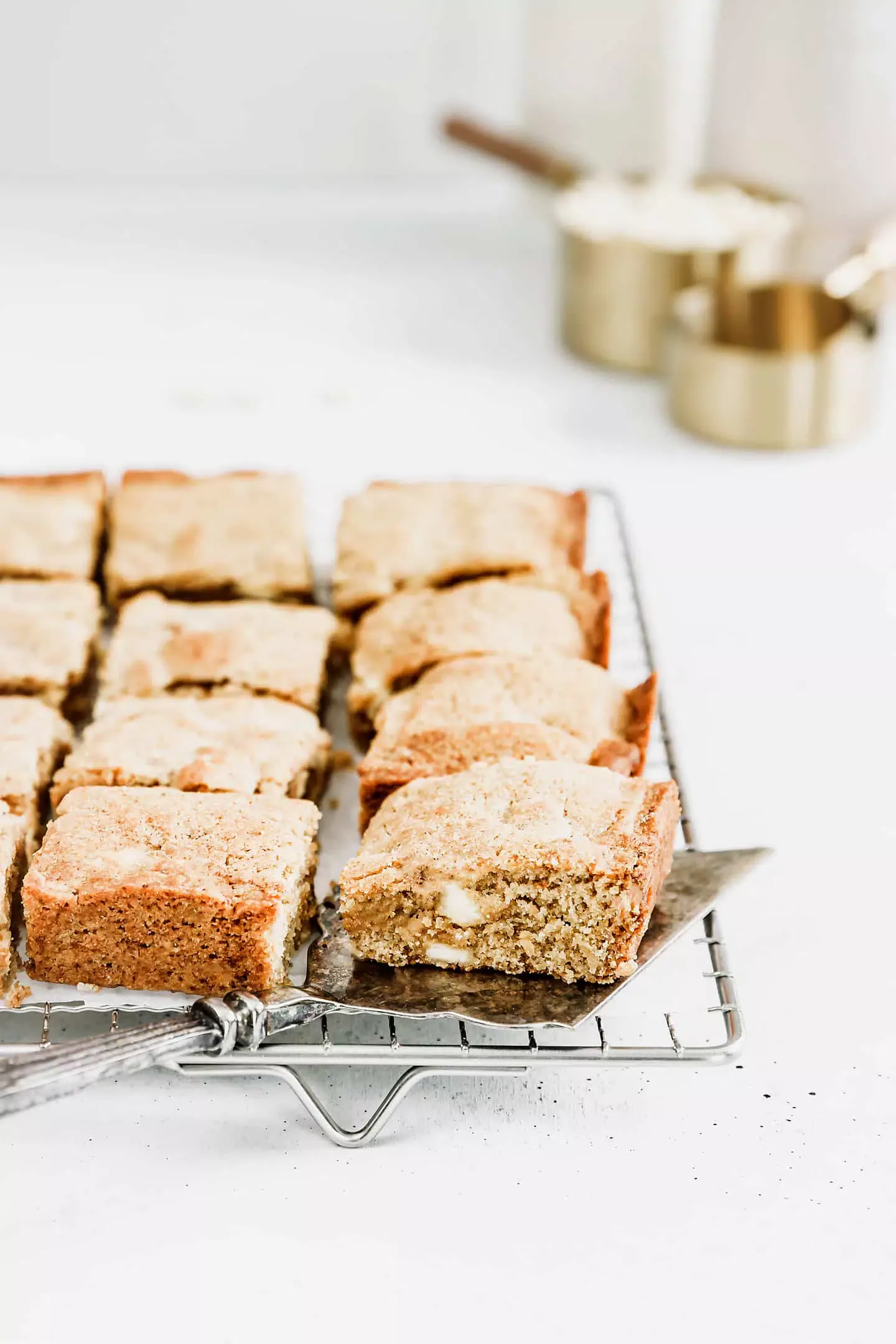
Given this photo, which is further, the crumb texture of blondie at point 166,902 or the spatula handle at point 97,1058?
the crumb texture of blondie at point 166,902

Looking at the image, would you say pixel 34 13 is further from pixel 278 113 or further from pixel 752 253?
pixel 752 253

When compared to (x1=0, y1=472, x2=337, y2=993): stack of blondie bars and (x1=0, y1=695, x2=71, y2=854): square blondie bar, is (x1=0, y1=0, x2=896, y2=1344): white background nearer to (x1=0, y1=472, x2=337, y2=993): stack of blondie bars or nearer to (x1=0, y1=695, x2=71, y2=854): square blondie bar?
(x1=0, y1=472, x2=337, y2=993): stack of blondie bars

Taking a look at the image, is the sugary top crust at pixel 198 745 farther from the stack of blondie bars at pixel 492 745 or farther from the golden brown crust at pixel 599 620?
the golden brown crust at pixel 599 620

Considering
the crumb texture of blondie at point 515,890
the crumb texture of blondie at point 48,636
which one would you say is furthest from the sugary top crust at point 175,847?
the crumb texture of blondie at point 48,636

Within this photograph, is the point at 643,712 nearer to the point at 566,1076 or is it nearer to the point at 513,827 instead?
the point at 513,827

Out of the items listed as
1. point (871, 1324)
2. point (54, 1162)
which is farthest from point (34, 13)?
point (871, 1324)

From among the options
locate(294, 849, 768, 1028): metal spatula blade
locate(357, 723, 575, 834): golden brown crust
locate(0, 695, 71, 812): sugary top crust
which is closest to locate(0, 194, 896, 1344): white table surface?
locate(294, 849, 768, 1028): metal spatula blade

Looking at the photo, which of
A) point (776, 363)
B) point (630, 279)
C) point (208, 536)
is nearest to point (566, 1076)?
point (208, 536)

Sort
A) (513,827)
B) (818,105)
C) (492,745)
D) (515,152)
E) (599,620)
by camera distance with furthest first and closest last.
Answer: (515,152), (818,105), (599,620), (492,745), (513,827)
